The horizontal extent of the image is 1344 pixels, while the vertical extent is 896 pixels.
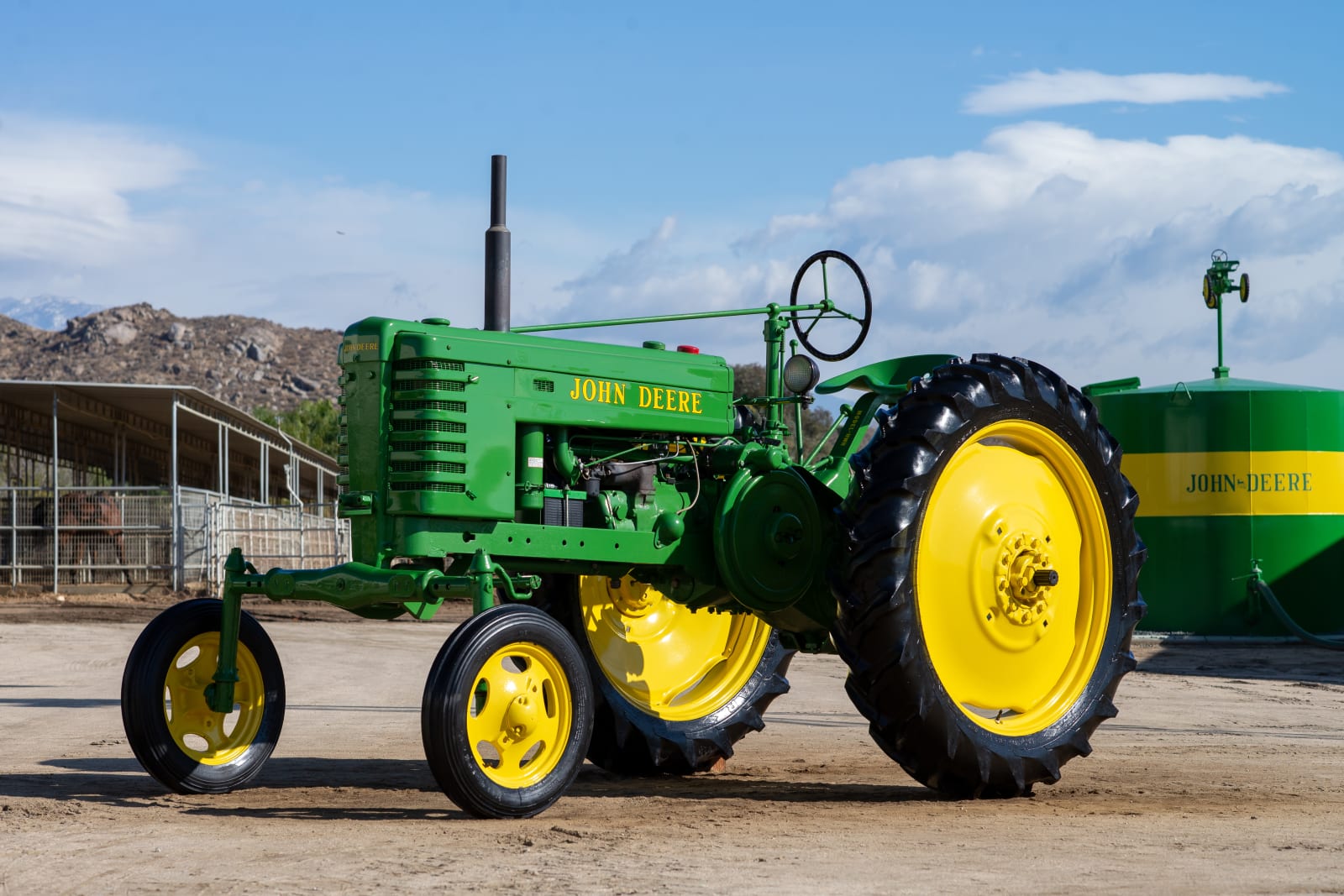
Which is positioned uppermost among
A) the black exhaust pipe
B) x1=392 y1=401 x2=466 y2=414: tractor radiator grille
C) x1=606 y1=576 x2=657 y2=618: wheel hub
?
the black exhaust pipe

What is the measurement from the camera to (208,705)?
21.7ft

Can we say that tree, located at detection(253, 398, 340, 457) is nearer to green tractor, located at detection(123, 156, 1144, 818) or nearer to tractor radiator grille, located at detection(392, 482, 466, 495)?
green tractor, located at detection(123, 156, 1144, 818)

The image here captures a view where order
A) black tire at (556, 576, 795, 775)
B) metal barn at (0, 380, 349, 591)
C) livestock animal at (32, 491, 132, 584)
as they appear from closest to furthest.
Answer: black tire at (556, 576, 795, 775) < metal barn at (0, 380, 349, 591) < livestock animal at (32, 491, 132, 584)

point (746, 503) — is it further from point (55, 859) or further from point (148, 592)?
point (148, 592)

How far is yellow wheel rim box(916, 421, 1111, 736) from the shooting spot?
6.73 metres

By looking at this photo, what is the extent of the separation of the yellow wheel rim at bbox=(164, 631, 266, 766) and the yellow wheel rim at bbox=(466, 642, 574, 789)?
1421 mm

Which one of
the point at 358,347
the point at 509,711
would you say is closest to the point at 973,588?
the point at 509,711

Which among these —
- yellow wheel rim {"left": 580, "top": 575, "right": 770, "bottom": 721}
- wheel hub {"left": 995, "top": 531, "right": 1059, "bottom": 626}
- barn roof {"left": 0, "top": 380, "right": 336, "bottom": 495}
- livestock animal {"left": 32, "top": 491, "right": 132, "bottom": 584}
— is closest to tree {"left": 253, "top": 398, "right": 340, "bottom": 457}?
barn roof {"left": 0, "top": 380, "right": 336, "bottom": 495}

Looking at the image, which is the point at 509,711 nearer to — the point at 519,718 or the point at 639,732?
the point at 519,718

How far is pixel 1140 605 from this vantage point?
7340 mm

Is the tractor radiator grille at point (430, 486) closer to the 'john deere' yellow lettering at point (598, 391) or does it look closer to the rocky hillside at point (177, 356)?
the 'john deere' yellow lettering at point (598, 391)

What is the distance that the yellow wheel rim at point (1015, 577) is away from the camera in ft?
22.1

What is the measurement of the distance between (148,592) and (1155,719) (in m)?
20.7

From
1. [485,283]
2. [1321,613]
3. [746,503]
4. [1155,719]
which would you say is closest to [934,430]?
[746,503]
